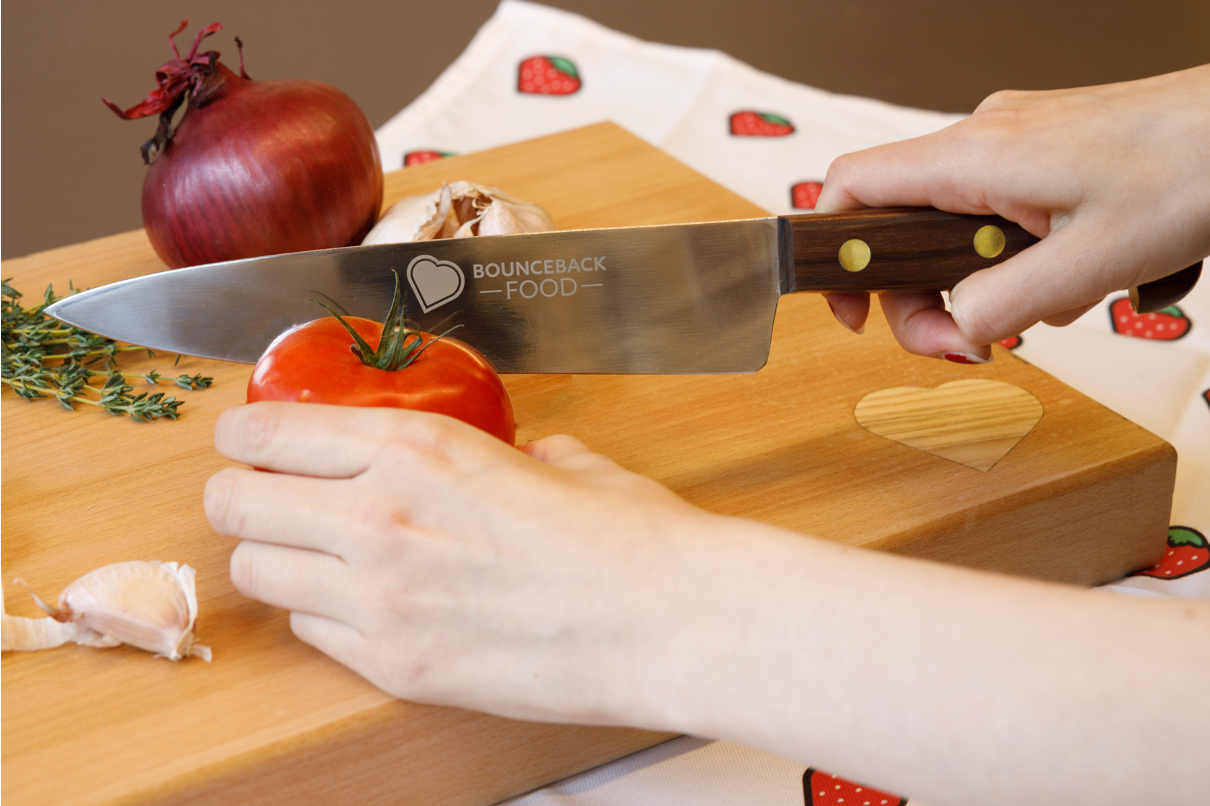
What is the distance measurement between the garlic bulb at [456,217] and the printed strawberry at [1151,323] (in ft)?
2.47

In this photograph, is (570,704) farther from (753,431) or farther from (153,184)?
(153,184)

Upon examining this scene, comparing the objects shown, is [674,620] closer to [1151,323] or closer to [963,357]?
[963,357]

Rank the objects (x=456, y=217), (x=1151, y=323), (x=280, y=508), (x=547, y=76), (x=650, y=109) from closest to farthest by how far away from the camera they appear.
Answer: (x=280, y=508)
(x=456, y=217)
(x=1151, y=323)
(x=650, y=109)
(x=547, y=76)

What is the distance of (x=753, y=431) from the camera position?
2.81ft

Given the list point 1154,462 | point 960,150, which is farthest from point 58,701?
point 1154,462

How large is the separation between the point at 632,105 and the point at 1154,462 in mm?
1275

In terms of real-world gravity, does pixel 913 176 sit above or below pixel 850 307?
above

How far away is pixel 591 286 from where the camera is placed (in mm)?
799

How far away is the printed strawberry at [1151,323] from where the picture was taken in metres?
1.17

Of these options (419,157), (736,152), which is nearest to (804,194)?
(736,152)

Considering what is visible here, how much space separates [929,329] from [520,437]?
386mm

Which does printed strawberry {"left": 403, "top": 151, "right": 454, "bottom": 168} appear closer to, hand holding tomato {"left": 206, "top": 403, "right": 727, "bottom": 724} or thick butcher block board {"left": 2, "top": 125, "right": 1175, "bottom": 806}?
thick butcher block board {"left": 2, "top": 125, "right": 1175, "bottom": 806}

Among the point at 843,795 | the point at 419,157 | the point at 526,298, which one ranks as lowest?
the point at 843,795

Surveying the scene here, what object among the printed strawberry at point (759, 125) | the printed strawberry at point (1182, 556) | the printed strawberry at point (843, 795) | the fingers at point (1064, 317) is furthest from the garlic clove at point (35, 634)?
the printed strawberry at point (759, 125)
